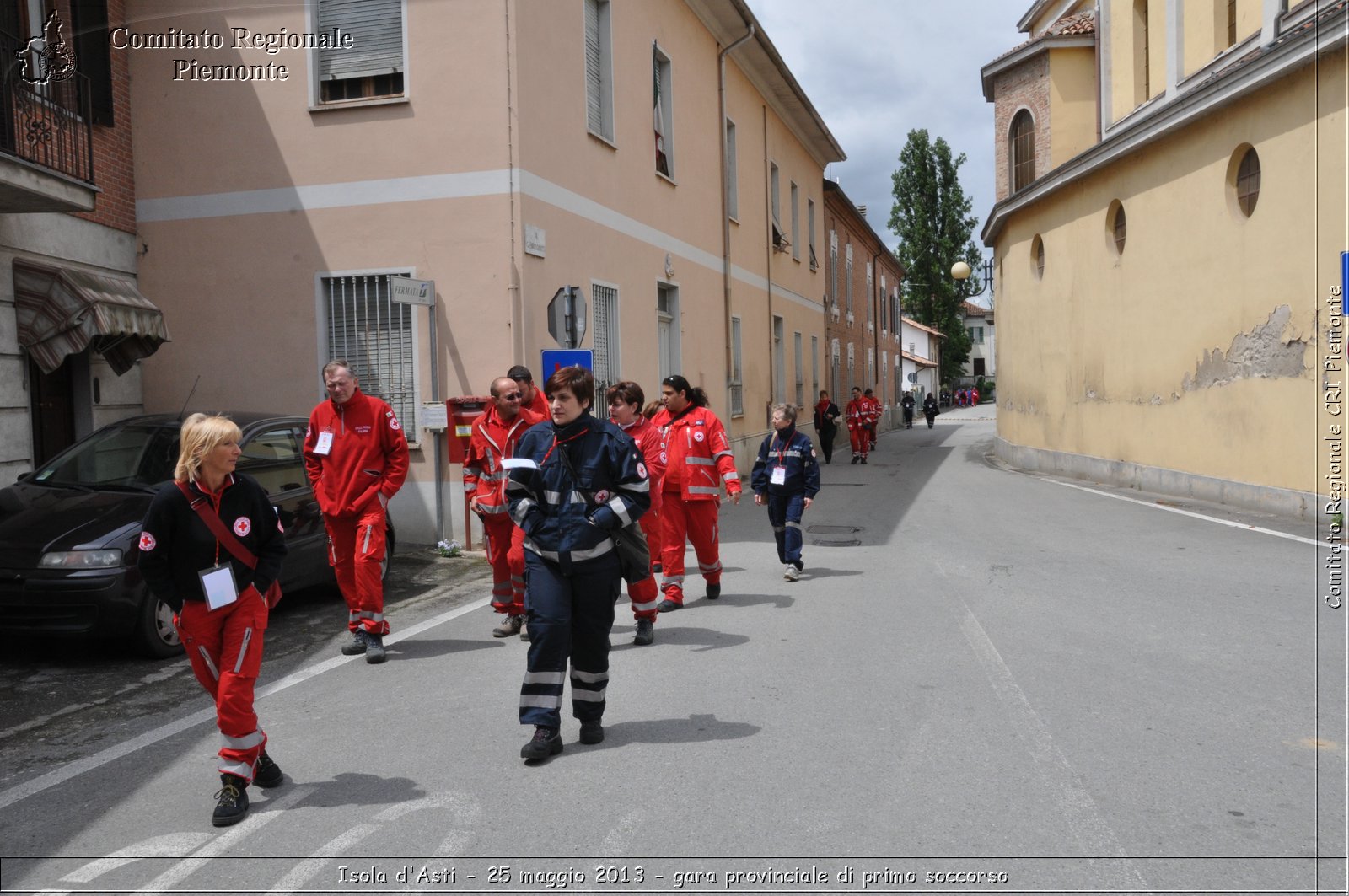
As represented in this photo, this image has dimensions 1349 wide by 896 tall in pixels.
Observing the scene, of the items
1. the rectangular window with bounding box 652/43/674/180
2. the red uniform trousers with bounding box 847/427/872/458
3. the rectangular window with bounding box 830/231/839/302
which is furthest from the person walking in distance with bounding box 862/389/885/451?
the rectangular window with bounding box 652/43/674/180

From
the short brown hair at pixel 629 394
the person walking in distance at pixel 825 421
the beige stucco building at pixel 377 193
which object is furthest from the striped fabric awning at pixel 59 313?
the person walking in distance at pixel 825 421

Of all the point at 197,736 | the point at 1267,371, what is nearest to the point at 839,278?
the point at 1267,371

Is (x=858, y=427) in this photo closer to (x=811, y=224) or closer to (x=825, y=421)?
(x=825, y=421)

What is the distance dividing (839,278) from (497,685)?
30.7 meters

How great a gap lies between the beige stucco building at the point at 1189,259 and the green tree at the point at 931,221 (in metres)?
42.4

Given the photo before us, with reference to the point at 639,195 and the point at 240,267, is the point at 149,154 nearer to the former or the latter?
the point at 240,267

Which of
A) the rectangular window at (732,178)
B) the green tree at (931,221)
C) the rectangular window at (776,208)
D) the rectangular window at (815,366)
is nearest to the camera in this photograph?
the rectangular window at (732,178)

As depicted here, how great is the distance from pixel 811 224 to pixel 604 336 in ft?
56.2

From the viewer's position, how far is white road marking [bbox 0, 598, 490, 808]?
15.1ft

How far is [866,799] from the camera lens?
412cm

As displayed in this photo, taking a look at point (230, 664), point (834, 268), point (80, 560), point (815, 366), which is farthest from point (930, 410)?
point (230, 664)

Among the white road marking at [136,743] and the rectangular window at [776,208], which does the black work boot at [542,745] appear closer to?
the white road marking at [136,743]

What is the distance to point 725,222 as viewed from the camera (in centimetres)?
2034

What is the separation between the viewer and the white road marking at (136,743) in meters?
4.61
